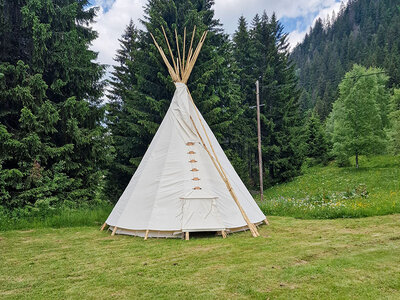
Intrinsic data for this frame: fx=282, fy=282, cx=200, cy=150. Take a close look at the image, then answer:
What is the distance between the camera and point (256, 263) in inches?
152

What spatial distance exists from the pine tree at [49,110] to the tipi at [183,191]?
329 cm

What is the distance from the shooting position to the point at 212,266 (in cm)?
383

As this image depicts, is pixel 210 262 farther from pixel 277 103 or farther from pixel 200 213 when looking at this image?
pixel 277 103

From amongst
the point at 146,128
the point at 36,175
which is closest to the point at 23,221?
the point at 36,175

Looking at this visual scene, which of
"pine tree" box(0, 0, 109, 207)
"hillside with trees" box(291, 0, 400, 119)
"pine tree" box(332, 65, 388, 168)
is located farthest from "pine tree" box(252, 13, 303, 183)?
"pine tree" box(0, 0, 109, 207)

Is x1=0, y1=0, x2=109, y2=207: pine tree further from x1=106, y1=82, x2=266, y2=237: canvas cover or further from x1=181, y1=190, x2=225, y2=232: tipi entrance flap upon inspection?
x1=181, y1=190, x2=225, y2=232: tipi entrance flap

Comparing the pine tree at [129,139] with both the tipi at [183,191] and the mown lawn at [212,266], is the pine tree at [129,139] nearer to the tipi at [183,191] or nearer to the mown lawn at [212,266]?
the tipi at [183,191]

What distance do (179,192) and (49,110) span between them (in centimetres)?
528

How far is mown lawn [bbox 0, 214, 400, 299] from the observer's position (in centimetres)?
299

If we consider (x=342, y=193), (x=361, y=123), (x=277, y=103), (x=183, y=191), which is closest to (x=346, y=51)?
(x=277, y=103)

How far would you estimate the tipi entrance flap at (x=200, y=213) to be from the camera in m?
5.49

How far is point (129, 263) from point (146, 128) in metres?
8.00

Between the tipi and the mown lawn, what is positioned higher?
the tipi

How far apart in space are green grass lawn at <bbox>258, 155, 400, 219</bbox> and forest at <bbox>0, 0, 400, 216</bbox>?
1.41m
